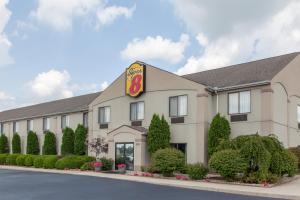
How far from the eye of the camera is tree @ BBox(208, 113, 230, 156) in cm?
2494

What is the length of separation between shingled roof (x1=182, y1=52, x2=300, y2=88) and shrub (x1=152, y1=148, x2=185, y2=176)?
566 centimetres

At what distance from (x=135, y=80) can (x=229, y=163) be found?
486 inches

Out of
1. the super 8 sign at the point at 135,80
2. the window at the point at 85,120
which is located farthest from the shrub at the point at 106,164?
the window at the point at 85,120

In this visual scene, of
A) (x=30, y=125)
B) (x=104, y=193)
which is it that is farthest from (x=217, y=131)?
(x=30, y=125)

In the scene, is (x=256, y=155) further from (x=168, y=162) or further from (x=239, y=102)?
(x=239, y=102)

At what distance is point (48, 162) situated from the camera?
3325 centimetres

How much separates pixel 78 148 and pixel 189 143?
1279cm

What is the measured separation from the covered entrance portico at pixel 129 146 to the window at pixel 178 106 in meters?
2.40

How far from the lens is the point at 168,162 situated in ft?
77.7

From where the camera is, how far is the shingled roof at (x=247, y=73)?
25505mm

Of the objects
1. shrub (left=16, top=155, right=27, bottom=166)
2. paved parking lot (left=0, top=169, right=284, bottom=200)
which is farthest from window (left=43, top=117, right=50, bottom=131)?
paved parking lot (left=0, top=169, right=284, bottom=200)

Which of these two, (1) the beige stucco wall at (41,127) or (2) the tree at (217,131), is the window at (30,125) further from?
(2) the tree at (217,131)

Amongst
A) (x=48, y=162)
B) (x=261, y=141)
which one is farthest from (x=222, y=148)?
(x=48, y=162)

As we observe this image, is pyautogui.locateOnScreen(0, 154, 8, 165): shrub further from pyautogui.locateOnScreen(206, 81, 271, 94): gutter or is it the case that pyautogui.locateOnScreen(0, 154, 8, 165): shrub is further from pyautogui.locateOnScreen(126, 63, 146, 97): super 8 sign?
pyautogui.locateOnScreen(206, 81, 271, 94): gutter
